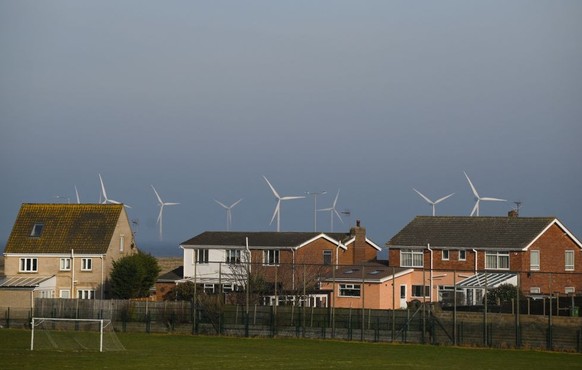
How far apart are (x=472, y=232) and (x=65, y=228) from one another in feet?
102

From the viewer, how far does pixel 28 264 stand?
291 ft

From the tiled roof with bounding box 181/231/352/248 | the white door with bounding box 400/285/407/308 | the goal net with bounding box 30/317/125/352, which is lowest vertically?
the goal net with bounding box 30/317/125/352

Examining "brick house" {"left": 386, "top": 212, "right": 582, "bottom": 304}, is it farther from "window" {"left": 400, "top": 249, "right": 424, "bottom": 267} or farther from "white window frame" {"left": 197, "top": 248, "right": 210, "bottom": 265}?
"white window frame" {"left": 197, "top": 248, "right": 210, "bottom": 265}

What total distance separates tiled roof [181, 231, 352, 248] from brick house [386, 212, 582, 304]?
23.4ft

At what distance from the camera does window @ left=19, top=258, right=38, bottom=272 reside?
88.3m

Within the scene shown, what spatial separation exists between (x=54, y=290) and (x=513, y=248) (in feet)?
110

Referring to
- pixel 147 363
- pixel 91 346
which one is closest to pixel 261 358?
pixel 147 363

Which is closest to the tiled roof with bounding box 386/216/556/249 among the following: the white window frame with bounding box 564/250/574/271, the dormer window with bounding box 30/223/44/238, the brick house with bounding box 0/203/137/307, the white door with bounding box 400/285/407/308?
the white window frame with bounding box 564/250/574/271

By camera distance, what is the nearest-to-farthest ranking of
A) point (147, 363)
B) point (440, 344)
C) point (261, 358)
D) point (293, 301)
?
point (147, 363), point (261, 358), point (440, 344), point (293, 301)

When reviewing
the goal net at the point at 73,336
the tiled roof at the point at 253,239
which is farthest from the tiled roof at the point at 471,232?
the goal net at the point at 73,336

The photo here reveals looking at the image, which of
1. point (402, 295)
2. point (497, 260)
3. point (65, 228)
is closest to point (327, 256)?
point (402, 295)

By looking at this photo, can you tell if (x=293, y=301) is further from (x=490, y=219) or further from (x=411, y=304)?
(x=490, y=219)

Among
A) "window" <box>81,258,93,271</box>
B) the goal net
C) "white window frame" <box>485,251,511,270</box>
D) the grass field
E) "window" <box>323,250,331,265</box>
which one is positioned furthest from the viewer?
"window" <box>323,250,331,265</box>

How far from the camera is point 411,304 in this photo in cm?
7281
